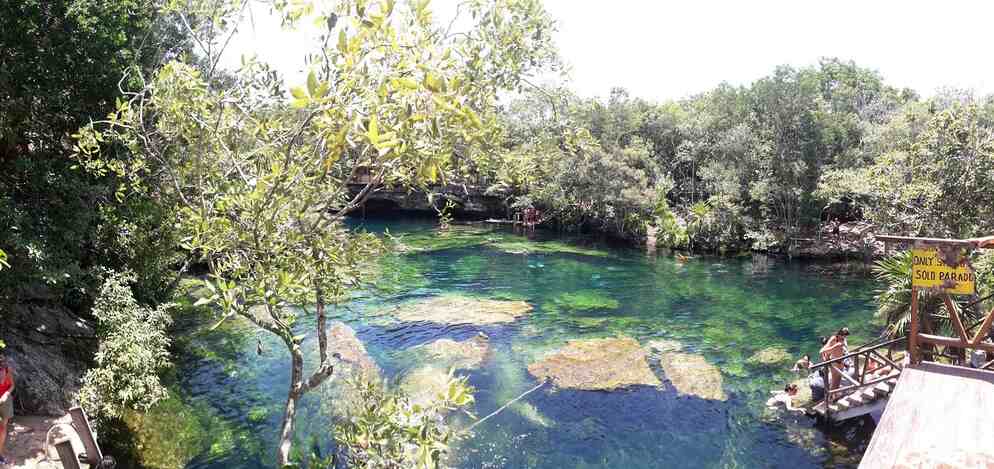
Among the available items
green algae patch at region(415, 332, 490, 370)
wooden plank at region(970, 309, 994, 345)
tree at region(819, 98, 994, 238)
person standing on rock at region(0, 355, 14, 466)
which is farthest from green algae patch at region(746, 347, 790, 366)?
person standing on rock at region(0, 355, 14, 466)

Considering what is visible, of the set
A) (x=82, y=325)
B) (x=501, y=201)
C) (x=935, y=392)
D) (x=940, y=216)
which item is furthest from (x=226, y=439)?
(x=501, y=201)

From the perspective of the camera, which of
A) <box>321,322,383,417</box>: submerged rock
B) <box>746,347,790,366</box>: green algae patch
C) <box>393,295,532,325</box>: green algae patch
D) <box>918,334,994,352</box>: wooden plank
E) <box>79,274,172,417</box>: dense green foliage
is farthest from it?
<box>393,295,532,325</box>: green algae patch

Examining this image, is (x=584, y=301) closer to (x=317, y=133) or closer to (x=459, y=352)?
(x=459, y=352)

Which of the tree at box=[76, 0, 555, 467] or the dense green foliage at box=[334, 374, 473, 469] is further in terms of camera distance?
the dense green foliage at box=[334, 374, 473, 469]

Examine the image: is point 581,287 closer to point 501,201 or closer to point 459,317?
point 459,317

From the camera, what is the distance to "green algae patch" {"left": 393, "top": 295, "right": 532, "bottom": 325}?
895 inches

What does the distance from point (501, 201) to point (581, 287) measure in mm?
28277

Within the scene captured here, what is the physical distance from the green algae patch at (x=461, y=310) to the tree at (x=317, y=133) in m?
14.3

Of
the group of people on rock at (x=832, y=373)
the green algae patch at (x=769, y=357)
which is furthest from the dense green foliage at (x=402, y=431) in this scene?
the green algae patch at (x=769, y=357)

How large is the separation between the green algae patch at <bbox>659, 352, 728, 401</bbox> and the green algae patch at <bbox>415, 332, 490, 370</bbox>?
225 inches

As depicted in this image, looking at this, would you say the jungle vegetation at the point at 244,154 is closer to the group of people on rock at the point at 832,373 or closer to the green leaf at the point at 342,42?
the green leaf at the point at 342,42

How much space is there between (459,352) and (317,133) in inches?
540

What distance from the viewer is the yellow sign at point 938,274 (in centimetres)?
1042

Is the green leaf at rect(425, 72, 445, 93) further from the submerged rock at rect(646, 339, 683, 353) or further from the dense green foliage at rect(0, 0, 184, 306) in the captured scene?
the submerged rock at rect(646, 339, 683, 353)
